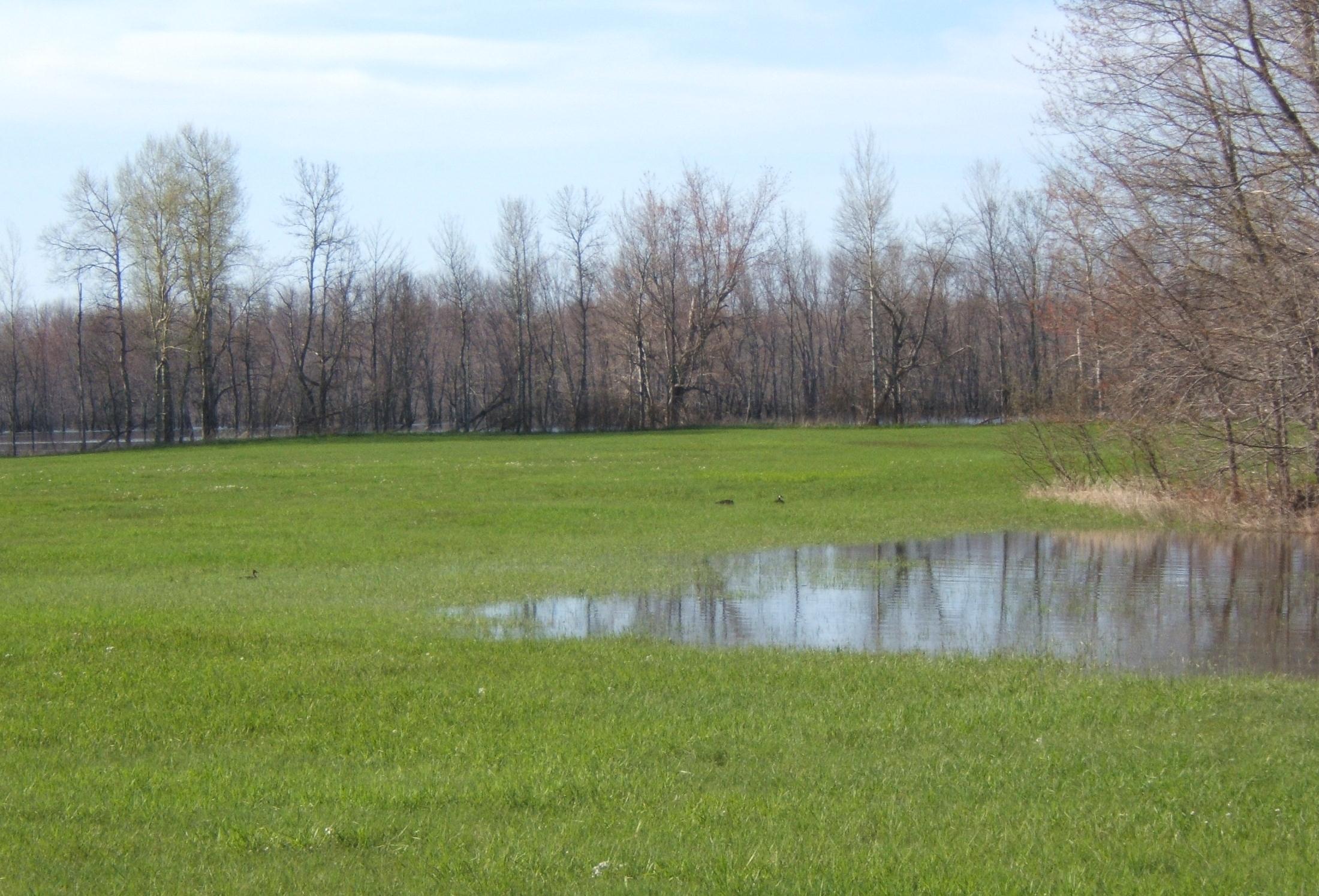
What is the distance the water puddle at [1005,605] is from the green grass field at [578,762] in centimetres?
126

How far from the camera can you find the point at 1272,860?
518 centimetres

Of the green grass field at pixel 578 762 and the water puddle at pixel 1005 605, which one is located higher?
the green grass field at pixel 578 762

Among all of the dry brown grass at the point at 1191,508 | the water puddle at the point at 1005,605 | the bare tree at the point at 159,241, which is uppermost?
the bare tree at the point at 159,241

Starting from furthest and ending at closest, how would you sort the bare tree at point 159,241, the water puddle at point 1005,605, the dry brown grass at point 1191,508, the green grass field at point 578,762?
the bare tree at point 159,241 → the dry brown grass at point 1191,508 → the water puddle at point 1005,605 → the green grass field at point 578,762

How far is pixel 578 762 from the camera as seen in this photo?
681cm

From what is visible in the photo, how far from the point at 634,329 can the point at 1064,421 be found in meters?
50.6

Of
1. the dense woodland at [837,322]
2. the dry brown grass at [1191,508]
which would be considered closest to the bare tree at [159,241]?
the dense woodland at [837,322]

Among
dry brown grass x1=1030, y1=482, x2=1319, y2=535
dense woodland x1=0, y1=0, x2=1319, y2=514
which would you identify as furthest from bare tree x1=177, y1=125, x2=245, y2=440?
dry brown grass x1=1030, y1=482, x2=1319, y2=535

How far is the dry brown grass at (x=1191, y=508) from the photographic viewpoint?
2091 centimetres

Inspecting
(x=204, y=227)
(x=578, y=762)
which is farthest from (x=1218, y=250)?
(x=204, y=227)

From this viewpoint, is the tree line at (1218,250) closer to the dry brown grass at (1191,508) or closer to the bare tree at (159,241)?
the dry brown grass at (1191,508)

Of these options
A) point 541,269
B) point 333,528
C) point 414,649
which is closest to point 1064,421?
point 333,528

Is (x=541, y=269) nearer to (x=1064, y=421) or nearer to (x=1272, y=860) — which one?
(x=1064, y=421)

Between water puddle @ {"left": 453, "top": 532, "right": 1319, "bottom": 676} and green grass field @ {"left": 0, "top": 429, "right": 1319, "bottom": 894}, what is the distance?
1.26 m
